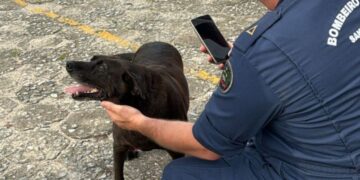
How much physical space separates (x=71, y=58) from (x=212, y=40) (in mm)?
Result: 2633

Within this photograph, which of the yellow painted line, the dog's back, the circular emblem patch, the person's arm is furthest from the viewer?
the yellow painted line

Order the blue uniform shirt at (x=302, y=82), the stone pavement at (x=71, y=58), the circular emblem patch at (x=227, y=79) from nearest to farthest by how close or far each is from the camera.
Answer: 1. the blue uniform shirt at (x=302, y=82)
2. the circular emblem patch at (x=227, y=79)
3. the stone pavement at (x=71, y=58)

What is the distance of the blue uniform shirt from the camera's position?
6.81 ft

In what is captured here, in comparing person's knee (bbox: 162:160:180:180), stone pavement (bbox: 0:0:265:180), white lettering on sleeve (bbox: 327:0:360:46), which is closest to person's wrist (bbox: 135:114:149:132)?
person's knee (bbox: 162:160:180:180)

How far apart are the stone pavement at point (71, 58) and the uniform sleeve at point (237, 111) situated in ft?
5.14

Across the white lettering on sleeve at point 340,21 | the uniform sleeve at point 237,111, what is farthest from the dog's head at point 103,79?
the white lettering on sleeve at point 340,21

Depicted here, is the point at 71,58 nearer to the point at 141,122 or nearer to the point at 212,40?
the point at 212,40

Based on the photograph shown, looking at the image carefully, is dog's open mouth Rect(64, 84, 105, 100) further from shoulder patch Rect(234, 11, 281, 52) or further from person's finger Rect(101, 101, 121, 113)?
shoulder patch Rect(234, 11, 281, 52)

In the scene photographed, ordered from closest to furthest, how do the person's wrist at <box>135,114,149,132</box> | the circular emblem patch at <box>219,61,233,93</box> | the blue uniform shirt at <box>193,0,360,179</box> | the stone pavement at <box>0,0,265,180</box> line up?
the blue uniform shirt at <box>193,0,360,179</box> < the circular emblem patch at <box>219,61,233,93</box> < the person's wrist at <box>135,114,149,132</box> < the stone pavement at <box>0,0,265,180</box>

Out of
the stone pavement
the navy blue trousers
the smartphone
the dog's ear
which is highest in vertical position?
the smartphone

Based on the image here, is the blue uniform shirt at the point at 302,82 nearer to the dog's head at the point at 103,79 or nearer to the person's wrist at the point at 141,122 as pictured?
the person's wrist at the point at 141,122

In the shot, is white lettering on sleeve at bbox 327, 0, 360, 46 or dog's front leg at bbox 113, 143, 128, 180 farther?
dog's front leg at bbox 113, 143, 128, 180

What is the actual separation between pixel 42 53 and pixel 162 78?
8.62 ft

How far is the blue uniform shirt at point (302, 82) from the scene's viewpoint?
2.07m
